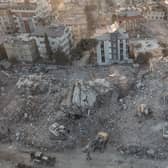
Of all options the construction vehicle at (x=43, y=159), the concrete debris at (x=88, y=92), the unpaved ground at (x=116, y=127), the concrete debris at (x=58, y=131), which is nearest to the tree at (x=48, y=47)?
the unpaved ground at (x=116, y=127)

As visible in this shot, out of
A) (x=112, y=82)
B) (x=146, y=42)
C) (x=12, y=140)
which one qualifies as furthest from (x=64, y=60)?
(x=12, y=140)

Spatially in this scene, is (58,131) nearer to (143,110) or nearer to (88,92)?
(88,92)

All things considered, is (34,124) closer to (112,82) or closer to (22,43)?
(112,82)

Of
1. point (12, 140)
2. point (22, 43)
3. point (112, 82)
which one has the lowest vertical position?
point (12, 140)

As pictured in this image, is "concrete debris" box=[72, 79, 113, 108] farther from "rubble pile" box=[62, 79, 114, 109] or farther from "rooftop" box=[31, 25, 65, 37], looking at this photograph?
"rooftop" box=[31, 25, 65, 37]

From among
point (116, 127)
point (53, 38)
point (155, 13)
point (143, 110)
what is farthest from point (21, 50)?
point (155, 13)

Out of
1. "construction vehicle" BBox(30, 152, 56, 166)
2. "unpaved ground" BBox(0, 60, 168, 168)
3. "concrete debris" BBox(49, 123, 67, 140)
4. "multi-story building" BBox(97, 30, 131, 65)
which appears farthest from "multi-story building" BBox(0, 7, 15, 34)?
"construction vehicle" BBox(30, 152, 56, 166)

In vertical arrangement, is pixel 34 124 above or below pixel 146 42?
below
